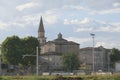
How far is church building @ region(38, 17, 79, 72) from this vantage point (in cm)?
15141

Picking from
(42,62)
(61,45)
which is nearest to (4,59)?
(42,62)

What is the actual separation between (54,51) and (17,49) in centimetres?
4851

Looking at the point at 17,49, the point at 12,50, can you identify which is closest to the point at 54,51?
the point at 17,49

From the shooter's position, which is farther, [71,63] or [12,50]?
[71,63]

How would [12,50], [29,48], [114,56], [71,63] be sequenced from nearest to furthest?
[12,50] → [29,48] → [71,63] → [114,56]

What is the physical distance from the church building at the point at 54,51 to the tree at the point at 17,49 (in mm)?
22576

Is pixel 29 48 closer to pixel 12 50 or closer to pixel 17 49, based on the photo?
pixel 17 49

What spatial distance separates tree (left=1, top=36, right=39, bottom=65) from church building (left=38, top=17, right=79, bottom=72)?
2258 cm

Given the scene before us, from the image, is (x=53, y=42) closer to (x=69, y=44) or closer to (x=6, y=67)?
(x=69, y=44)

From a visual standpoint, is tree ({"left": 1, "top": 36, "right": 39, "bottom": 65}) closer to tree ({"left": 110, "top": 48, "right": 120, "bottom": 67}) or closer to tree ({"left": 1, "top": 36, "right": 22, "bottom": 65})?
tree ({"left": 1, "top": 36, "right": 22, "bottom": 65})

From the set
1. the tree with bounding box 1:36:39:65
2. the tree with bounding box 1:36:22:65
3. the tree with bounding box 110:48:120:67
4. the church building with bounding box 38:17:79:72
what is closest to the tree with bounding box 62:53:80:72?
the tree with bounding box 1:36:39:65

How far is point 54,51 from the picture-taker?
6619 inches

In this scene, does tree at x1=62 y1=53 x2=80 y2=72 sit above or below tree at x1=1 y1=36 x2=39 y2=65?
below

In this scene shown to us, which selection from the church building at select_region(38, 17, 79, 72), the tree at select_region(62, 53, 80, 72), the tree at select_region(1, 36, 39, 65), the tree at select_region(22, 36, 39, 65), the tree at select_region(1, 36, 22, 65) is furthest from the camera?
the church building at select_region(38, 17, 79, 72)
